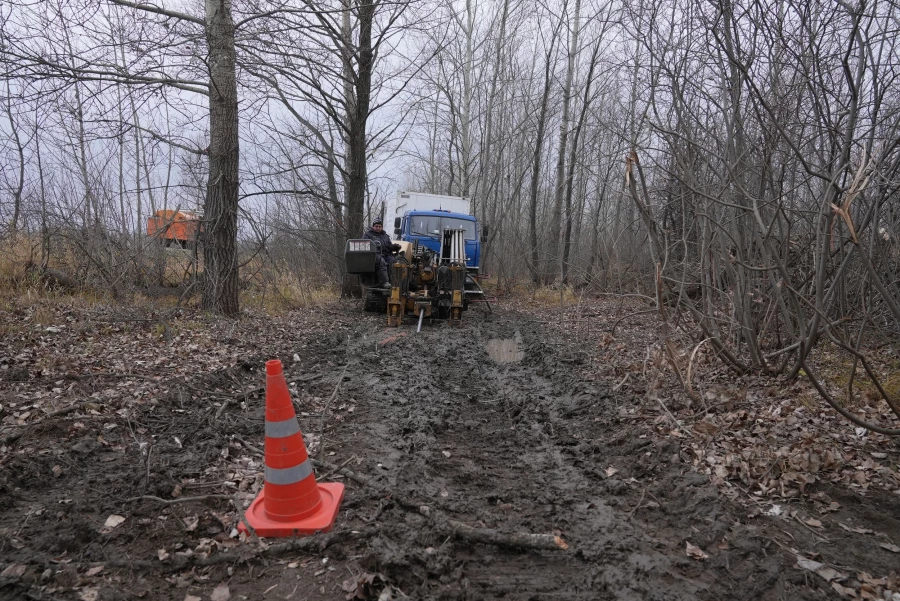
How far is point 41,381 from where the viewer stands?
15.6ft

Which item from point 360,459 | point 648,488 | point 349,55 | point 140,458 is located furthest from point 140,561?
point 349,55

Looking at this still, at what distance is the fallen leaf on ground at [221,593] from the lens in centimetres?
234

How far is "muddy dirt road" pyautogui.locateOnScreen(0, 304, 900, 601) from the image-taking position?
96.4 inches

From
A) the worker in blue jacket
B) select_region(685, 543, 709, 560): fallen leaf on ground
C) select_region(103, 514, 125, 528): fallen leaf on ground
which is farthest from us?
the worker in blue jacket

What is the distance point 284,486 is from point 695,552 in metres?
2.29

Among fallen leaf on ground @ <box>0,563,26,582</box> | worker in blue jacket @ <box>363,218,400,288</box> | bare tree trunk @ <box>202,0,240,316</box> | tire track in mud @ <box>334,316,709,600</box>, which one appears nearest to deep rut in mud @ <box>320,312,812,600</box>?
tire track in mud @ <box>334,316,709,600</box>

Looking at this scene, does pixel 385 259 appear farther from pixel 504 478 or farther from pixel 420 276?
pixel 504 478

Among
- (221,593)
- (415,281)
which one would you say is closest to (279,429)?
(221,593)

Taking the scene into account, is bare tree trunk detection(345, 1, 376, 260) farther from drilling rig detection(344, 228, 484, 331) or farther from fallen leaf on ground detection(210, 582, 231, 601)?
fallen leaf on ground detection(210, 582, 231, 601)

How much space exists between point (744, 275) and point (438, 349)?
4.50 meters

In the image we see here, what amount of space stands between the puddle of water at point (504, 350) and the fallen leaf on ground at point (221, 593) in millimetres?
5597

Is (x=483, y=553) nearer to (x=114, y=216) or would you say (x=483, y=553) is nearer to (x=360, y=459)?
(x=360, y=459)

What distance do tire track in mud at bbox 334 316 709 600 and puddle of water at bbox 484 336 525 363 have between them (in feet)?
2.09

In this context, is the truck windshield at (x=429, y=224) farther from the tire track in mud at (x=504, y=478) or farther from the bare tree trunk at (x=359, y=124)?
the tire track in mud at (x=504, y=478)
